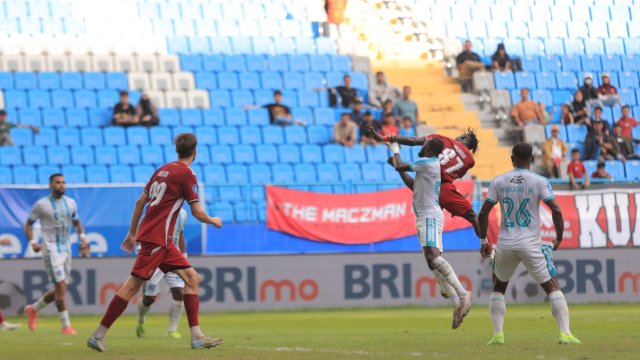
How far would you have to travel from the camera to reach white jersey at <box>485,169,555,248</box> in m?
11.5

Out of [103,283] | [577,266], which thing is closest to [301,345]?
[103,283]

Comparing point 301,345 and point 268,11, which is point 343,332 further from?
point 268,11

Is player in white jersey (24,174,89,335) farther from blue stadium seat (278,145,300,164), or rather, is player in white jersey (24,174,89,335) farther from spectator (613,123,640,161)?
spectator (613,123,640,161)

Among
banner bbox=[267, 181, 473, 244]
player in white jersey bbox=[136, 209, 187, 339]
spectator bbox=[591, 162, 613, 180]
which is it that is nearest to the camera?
player in white jersey bbox=[136, 209, 187, 339]

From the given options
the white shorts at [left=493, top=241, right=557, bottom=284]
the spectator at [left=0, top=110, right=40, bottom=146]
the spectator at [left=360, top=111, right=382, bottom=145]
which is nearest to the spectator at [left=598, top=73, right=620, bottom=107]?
the spectator at [left=360, top=111, right=382, bottom=145]

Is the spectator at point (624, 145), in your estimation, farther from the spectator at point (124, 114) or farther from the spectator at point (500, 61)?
the spectator at point (124, 114)

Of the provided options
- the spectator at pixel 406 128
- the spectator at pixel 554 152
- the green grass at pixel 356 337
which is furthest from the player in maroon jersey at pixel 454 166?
the spectator at pixel 406 128

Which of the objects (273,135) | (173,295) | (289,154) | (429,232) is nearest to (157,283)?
(173,295)

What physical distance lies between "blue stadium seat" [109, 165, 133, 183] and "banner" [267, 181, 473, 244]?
3.90 metres

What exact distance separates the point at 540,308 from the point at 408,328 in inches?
237

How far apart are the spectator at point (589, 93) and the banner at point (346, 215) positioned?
9.31 metres

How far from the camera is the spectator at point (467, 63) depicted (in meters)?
32.5

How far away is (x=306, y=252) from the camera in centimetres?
2252

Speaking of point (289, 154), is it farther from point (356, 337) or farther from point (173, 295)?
point (356, 337)
